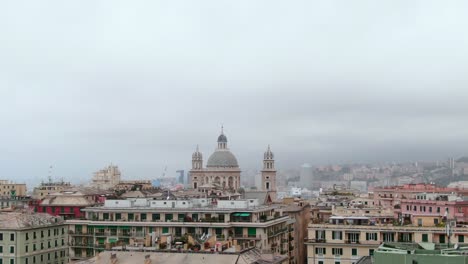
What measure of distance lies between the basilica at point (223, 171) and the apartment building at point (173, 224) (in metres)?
96.4

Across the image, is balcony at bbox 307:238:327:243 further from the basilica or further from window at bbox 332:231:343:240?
the basilica

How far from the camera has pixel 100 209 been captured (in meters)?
84.8

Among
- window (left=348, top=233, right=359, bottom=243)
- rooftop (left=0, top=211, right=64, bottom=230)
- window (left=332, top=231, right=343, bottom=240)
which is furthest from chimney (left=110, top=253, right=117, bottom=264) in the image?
rooftop (left=0, top=211, right=64, bottom=230)

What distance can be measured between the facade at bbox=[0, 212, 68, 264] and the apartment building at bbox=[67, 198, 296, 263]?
4.26 meters

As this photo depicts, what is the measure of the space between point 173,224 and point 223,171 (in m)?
106

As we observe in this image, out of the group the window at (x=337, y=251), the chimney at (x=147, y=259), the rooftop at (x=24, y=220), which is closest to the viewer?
the chimney at (x=147, y=259)

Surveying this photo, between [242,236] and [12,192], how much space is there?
105860mm

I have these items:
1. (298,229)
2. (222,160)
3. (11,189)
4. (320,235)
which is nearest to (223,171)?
(222,160)

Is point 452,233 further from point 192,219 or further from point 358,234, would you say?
point 192,219

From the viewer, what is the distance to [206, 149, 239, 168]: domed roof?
188 meters

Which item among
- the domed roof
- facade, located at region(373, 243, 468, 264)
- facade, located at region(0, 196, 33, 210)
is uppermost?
the domed roof

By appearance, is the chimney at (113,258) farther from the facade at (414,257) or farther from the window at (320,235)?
the window at (320,235)

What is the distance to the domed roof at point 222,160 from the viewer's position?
188 meters

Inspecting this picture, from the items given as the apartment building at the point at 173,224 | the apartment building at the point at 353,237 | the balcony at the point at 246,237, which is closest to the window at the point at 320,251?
the apartment building at the point at 353,237
